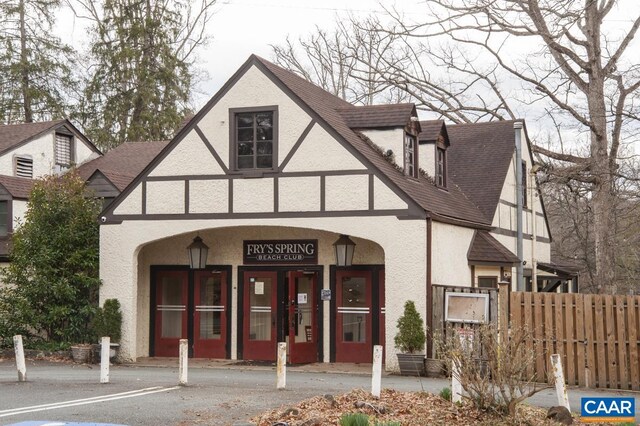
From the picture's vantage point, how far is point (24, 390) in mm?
15945

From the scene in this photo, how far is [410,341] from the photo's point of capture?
19828 mm

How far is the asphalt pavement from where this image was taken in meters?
12.7

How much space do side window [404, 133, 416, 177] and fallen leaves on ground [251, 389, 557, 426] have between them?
10251 millimetres

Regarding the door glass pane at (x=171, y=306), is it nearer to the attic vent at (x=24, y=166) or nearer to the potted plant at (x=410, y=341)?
the potted plant at (x=410, y=341)

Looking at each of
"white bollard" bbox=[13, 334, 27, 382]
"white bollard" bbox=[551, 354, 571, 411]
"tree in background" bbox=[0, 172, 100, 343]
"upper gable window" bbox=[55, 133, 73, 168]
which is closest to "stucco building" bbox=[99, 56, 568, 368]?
"tree in background" bbox=[0, 172, 100, 343]

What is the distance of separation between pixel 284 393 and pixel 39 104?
35.8 m

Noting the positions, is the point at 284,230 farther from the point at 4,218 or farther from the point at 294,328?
the point at 4,218

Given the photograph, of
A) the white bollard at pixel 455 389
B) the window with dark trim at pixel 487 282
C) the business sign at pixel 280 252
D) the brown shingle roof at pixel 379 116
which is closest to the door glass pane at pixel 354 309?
the business sign at pixel 280 252

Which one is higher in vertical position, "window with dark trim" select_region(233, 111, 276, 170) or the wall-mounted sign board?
"window with dark trim" select_region(233, 111, 276, 170)

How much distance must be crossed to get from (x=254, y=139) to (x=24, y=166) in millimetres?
14681

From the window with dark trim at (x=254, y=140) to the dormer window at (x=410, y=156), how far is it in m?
3.36

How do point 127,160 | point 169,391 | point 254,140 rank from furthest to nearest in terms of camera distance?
point 127,160 → point 254,140 → point 169,391

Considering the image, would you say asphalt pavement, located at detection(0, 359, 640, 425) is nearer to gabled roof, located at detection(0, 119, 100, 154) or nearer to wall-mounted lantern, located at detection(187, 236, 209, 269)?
wall-mounted lantern, located at detection(187, 236, 209, 269)

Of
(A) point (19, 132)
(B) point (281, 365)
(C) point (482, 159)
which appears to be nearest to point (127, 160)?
(A) point (19, 132)
